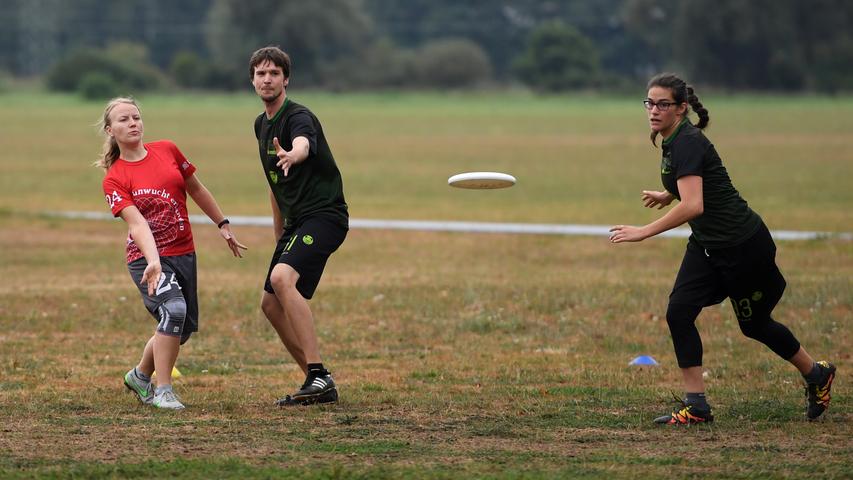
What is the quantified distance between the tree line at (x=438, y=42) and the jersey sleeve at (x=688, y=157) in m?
84.5

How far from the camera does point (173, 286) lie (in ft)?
25.8

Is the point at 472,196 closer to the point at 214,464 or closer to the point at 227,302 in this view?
the point at 227,302

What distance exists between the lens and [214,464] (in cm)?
628

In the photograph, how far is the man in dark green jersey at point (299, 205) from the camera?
7.86 meters

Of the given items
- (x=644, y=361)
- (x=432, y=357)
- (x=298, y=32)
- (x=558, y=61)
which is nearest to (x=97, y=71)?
(x=298, y=32)

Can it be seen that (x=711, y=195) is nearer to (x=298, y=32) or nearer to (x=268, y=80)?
(x=268, y=80)

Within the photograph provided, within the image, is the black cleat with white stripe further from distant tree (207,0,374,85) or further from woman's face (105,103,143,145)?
distant tree (207,0,374,85)

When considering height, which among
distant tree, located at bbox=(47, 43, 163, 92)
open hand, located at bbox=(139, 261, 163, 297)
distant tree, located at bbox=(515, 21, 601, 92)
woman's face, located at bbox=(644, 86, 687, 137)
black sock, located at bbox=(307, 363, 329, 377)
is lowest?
black sock, located at bbox=(307, 363, 329, 377)

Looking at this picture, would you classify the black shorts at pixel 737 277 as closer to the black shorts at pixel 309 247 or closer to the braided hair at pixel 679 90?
the braided hair at pixel 679 90

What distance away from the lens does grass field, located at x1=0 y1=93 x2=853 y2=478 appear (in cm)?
655

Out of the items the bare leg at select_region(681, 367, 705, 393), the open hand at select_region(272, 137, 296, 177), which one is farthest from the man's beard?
the bare leg at select_region(681, 367, 705, 393)

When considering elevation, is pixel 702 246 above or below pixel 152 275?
above

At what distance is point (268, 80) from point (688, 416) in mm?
3031

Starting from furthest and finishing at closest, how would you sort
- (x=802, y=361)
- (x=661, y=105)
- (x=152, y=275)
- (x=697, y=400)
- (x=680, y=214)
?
1. (x=802, y=361)
2. (x=152, y=275)
3. (x=697, y=400)
4. (x=661, y=105)
5. (x=680, y=214)
